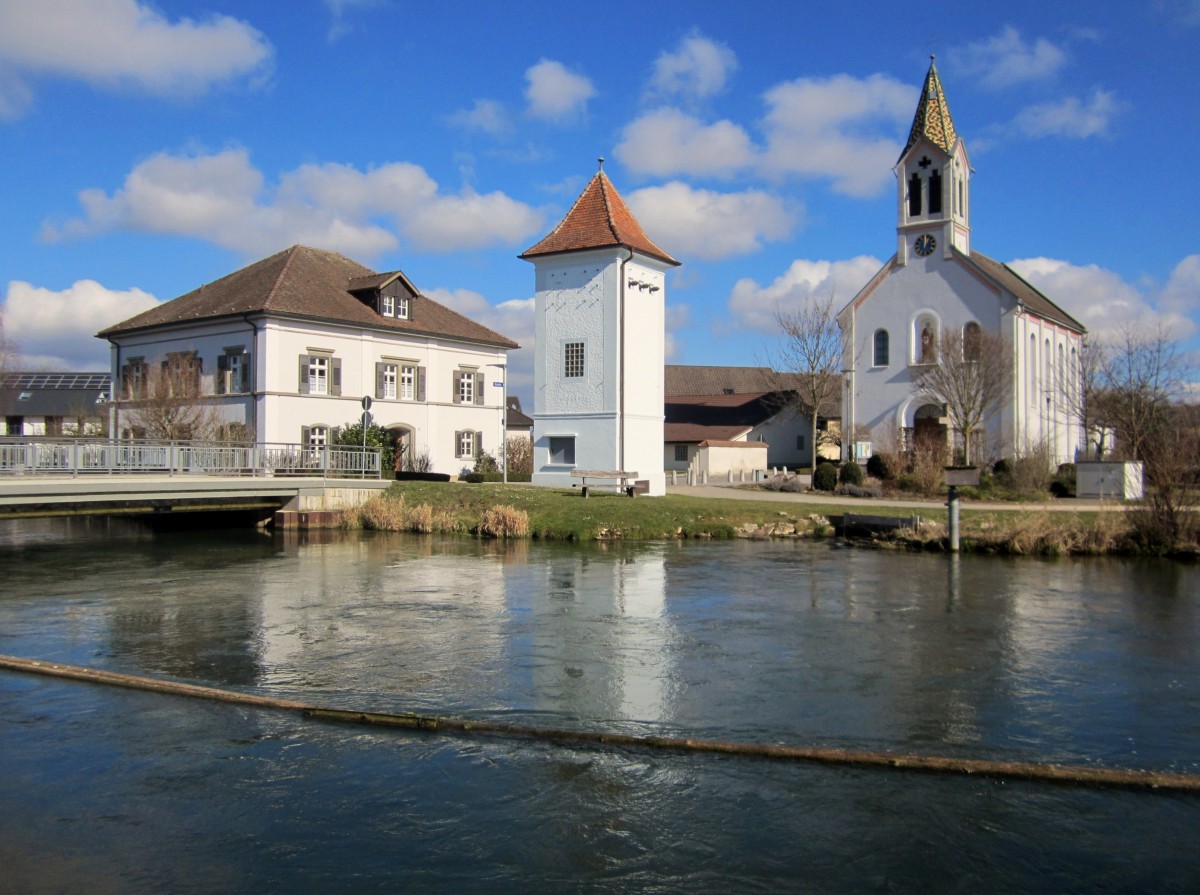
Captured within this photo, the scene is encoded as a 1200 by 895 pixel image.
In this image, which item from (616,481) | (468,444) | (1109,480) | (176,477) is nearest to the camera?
(176,477)

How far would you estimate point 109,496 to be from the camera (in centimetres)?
2603

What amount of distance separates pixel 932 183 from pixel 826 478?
2179cm

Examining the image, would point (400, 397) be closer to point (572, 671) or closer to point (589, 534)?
point (589, 534)

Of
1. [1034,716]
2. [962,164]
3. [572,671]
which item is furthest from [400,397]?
[1034,716]

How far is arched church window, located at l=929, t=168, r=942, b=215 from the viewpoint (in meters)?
55.8

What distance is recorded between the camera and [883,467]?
1752 inches

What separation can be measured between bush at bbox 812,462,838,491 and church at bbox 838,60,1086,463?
9908 millimetres

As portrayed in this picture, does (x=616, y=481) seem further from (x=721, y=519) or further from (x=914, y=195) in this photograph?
(x=914, y=195)

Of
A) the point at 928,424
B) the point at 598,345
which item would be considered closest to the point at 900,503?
the point at 598,345

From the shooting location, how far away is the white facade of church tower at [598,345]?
42.0 meters

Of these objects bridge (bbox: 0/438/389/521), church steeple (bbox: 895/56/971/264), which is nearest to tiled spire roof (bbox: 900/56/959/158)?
church steeple (bbox: 895/56/971/264)

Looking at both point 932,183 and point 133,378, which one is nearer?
point 133,378

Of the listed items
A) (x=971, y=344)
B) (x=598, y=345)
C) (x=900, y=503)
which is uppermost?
(x=971, y=344)

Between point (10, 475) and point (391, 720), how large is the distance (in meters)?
19.6
